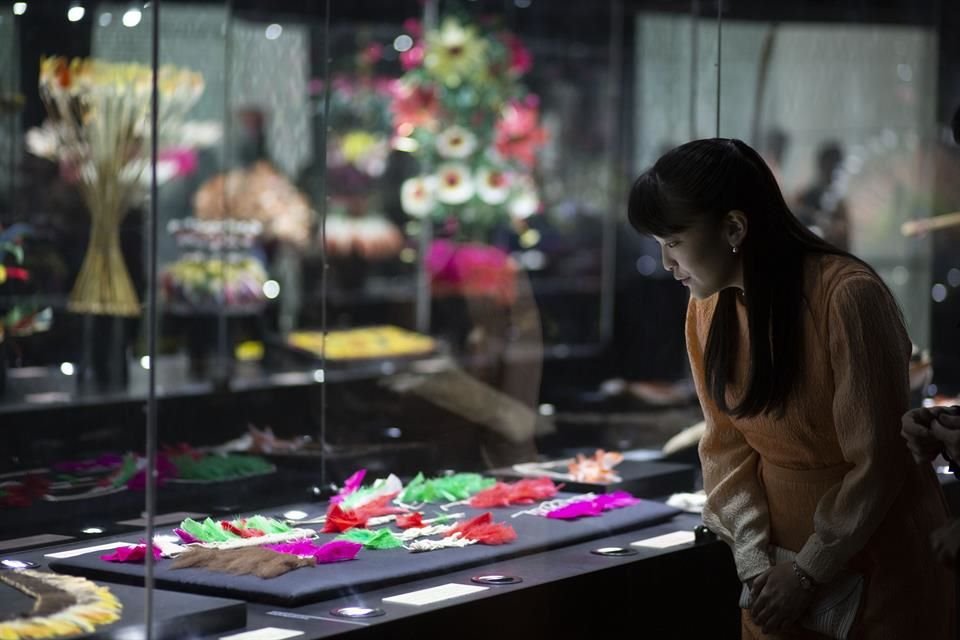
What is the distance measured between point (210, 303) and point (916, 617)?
453cm

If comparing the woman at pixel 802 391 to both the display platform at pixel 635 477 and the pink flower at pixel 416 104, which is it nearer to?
the display platform at pixel 635 477

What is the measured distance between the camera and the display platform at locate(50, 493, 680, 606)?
7.39 ft

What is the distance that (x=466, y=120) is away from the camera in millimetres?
5746

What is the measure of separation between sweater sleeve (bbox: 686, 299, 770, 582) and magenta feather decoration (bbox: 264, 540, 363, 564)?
2.00ft

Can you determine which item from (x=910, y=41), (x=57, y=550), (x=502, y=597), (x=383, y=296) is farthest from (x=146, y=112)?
(x=383, y=296)

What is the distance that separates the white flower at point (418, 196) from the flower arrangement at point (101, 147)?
2.19 m

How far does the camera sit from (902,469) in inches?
78.5

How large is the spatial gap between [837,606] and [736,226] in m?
0.53

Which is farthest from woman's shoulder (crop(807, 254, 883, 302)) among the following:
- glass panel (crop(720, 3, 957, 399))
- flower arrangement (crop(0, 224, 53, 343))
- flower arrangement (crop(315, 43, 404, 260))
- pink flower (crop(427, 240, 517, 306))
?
flower arrangement (crop(315, 43, 404, 260))

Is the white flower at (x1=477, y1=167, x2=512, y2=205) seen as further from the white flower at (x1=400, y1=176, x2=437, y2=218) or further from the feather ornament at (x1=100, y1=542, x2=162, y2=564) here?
the feather ornament at (x1=100, y1=542, x2=162, y2=564)

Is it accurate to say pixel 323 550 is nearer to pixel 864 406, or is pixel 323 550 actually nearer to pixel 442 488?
pixel 442 488

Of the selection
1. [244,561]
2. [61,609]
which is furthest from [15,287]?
[61,609]

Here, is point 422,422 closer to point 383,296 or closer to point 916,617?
point 916,617

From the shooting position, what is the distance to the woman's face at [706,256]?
2.07 m
